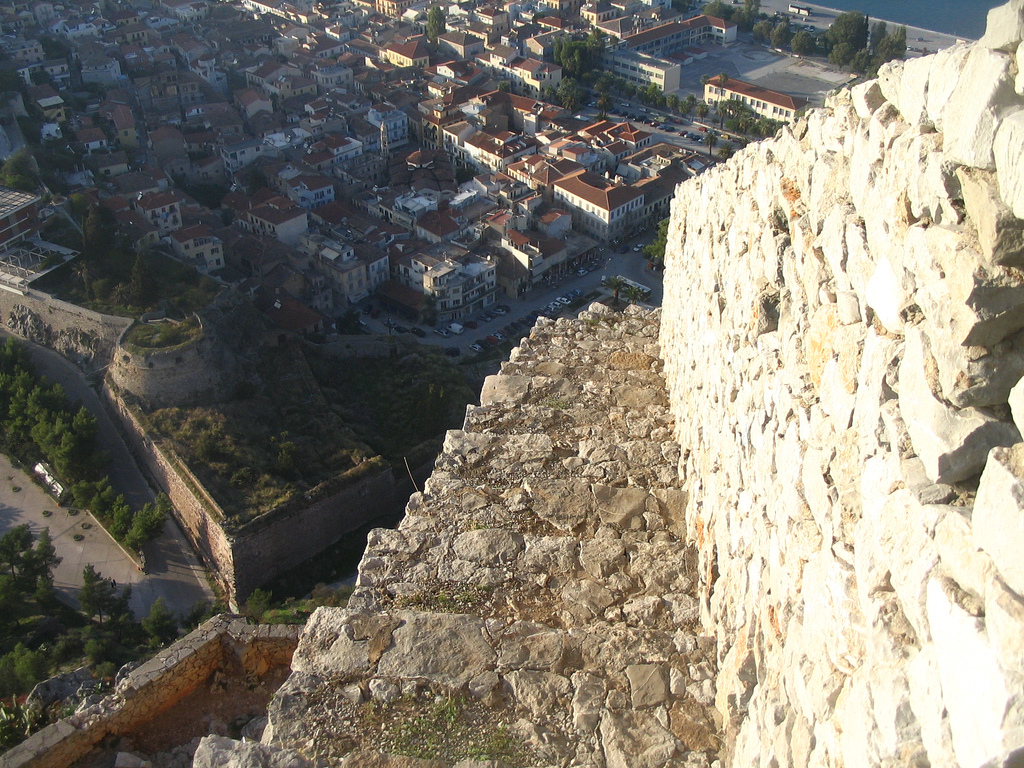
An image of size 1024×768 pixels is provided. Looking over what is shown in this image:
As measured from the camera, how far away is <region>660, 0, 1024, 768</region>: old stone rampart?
2.10 meters

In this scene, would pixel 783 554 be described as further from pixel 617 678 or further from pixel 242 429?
pixel 242 429

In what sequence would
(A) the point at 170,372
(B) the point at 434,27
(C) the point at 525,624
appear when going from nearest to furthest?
(C) the point at 525,624, (A) the point at 170,372, (B) the point at 434,27

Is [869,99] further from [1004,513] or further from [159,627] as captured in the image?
[159,627]

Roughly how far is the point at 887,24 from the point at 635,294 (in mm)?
35616

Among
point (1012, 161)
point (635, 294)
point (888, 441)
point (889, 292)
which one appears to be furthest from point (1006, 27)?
point (635, 294)

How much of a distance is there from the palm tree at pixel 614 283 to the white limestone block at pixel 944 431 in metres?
25.8

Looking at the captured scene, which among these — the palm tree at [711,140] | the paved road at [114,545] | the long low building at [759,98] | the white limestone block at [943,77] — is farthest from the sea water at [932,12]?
the white limestone block at [943,77]

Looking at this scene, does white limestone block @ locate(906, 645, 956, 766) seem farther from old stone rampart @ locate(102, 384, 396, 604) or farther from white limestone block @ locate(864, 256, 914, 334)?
old stone rampart @ locate(102, 384, 396, 604)

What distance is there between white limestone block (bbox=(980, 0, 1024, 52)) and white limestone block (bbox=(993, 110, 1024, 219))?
0.27 meters

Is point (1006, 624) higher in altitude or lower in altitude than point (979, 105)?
lower

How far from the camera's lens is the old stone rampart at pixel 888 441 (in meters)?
2.10

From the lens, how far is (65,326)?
22.3 metres

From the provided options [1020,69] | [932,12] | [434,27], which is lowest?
[434,27]

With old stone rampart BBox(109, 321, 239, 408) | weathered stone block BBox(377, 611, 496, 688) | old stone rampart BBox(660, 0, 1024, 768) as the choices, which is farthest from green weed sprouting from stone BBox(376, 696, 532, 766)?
old stone rampart BBox(109, 321, 239, 408)
